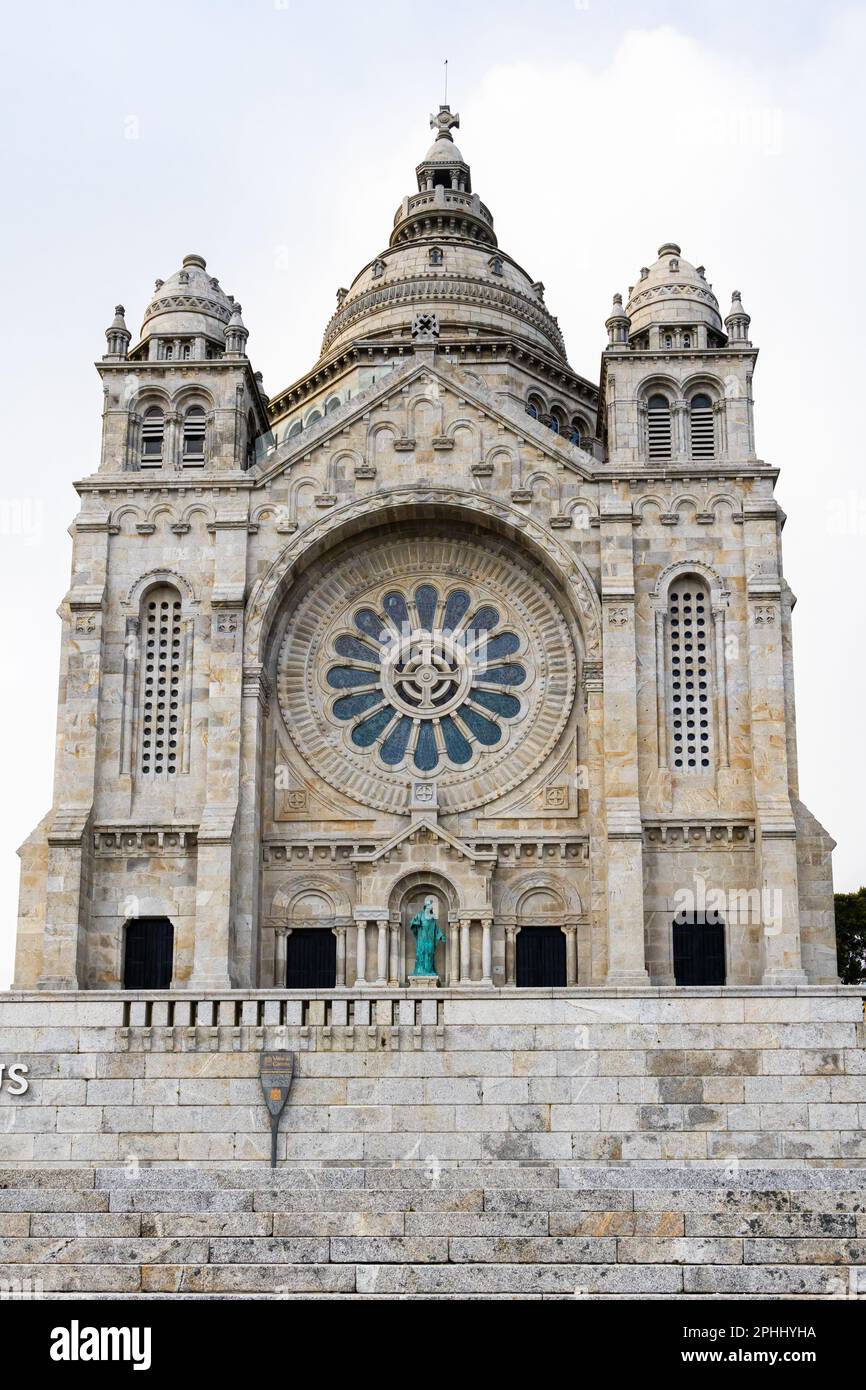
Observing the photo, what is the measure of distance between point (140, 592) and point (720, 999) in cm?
1886

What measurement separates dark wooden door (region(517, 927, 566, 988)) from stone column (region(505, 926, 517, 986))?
107mm

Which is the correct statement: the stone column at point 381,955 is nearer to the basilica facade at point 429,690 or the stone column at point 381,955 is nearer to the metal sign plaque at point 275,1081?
the basilica facade at point 429,690

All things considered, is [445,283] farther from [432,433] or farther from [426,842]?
[426,842]

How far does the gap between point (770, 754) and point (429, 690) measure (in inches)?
330

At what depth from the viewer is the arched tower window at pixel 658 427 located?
1791 inches

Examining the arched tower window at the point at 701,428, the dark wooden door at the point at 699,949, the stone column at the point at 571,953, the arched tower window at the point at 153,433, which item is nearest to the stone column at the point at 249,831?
the arched tower window at the point at 153,433

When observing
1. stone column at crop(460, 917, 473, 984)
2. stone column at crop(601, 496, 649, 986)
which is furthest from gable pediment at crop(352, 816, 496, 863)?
stone column at crop(601, 496, 649, 986)

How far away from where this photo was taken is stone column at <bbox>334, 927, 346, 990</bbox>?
137ft

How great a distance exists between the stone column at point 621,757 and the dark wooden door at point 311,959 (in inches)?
255

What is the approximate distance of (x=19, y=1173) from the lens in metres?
25.8

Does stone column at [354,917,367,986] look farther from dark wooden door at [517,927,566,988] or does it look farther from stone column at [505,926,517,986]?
dark wooden door at [517,927,566,988]

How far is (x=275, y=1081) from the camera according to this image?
3091cm

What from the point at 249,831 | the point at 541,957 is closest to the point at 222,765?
the point at 249,831

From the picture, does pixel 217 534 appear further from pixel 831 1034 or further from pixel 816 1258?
pixel 816 1258
